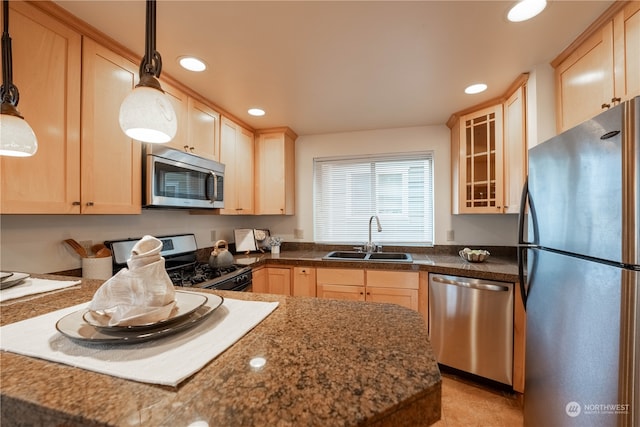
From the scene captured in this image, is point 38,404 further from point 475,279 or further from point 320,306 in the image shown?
point 475,279

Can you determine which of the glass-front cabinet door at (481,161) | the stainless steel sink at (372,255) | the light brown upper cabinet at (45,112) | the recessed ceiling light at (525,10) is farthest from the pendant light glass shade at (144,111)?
the glass-front cabinet door at (481,161)

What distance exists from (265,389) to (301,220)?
2.80 metres

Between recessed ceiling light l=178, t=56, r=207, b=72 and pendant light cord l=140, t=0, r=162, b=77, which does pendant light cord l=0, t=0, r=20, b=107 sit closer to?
pendant light cord l=140, t=0, r=162, b=77

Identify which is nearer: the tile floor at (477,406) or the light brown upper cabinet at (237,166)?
the tile floor at (477,406)

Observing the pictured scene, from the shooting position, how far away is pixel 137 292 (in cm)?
60

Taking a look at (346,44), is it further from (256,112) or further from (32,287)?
(32,287)

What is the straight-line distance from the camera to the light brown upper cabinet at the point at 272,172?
9.69 feet

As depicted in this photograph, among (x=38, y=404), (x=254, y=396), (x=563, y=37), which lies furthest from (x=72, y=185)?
(x=563, y=37)

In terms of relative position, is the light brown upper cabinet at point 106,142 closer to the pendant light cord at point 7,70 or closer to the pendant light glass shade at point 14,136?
the pendant light cord at point 7,70

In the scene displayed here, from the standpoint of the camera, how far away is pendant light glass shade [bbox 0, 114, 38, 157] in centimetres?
87

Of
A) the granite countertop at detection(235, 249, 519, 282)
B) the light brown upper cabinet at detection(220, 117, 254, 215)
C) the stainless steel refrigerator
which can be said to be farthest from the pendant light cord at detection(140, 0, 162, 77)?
the granite countertop at detection(235, 249, 519, 282)

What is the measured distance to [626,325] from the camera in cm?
86

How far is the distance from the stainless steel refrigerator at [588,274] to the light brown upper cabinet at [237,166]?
232 centimetres

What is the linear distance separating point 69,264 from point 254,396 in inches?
67.9
